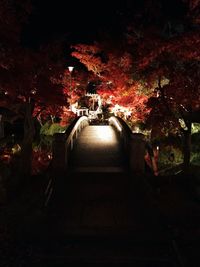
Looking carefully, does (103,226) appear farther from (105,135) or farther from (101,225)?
(105,135)

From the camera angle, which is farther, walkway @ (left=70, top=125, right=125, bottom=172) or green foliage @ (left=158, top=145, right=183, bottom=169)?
green foliage @ (left=158, top=145, right=183, bottom=169)

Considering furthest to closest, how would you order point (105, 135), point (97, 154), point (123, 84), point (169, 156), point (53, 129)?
point (53, 129), point (123, 84), point (169, 156), point (105, 135), point (97, 154)

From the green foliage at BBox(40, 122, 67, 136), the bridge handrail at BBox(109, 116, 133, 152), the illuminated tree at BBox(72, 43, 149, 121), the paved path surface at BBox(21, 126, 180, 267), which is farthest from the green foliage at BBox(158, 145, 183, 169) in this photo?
the green foliage at BBox(40, 122, 67, 136)

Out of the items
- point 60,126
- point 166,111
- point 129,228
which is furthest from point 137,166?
point 60,126

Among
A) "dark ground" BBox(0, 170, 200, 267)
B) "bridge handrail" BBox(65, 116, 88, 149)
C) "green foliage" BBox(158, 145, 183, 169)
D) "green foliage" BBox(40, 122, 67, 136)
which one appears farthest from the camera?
"green foliage" BBox(40, 122, 67, 136)

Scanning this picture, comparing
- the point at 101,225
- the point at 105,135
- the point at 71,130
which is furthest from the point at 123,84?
the point at 101,225

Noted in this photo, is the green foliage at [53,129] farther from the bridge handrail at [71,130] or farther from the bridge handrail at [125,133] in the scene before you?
the bridge handrail at [125,133]

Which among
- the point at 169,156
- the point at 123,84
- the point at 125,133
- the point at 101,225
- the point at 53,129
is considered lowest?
the point at 101,225

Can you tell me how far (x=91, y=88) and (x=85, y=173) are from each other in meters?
33.0

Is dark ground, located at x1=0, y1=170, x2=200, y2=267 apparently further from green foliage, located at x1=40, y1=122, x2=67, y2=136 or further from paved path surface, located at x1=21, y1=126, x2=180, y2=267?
green foliage, located at x1=40, y1=122, x2=67, y2=136

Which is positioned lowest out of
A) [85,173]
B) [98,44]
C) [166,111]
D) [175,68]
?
[85,173]

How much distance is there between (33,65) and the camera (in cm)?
1828

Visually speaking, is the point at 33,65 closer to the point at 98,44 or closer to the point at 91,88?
the point at 98,44

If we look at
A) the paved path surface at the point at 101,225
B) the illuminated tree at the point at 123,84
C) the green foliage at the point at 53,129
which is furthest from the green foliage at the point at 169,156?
the green foliage at the point at 53,129
